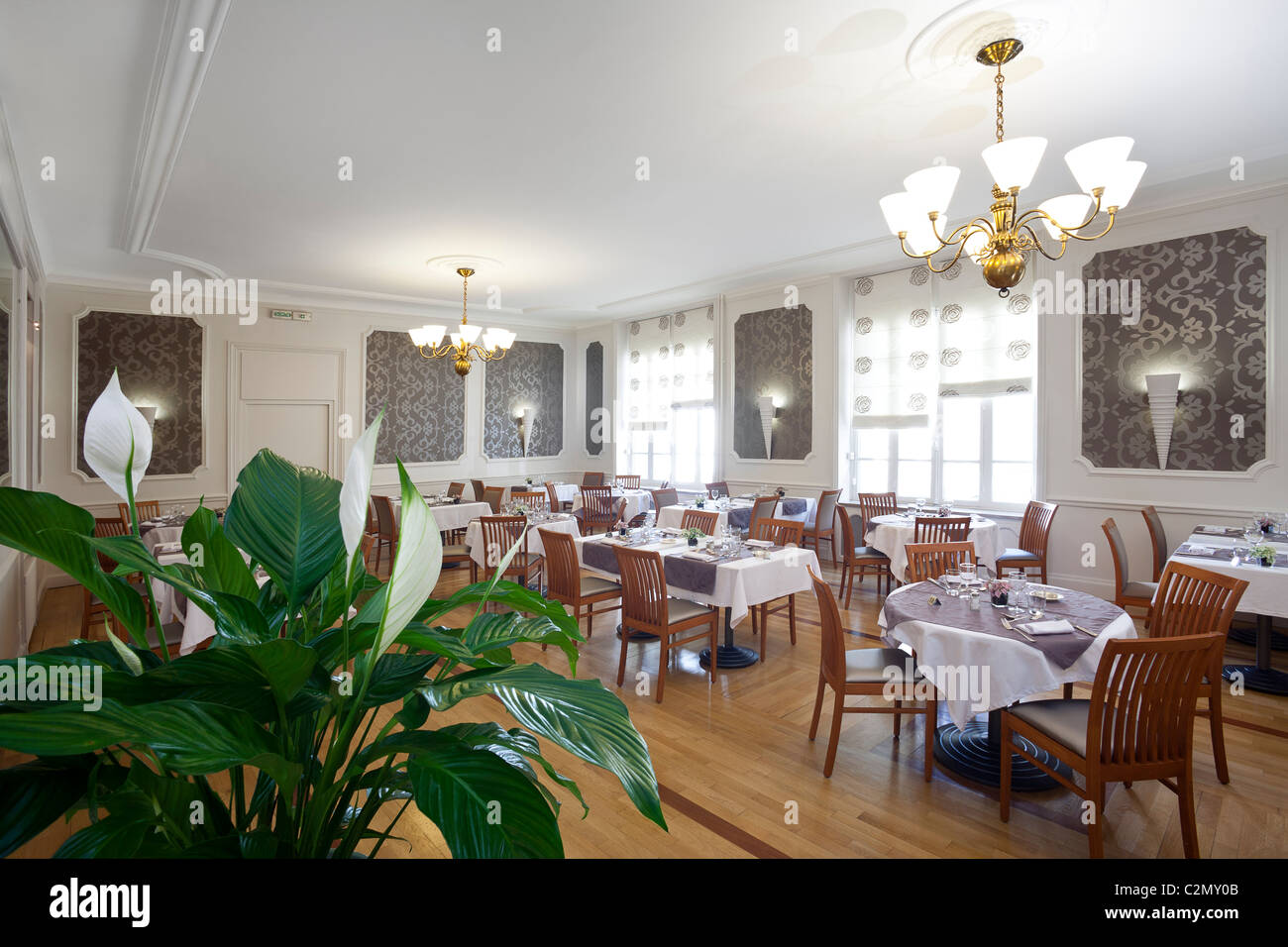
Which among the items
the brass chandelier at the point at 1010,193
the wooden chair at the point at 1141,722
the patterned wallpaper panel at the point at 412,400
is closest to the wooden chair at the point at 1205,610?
the wooden chair at the point at 1141,722

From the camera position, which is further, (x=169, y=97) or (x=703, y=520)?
(x=703, y=520)

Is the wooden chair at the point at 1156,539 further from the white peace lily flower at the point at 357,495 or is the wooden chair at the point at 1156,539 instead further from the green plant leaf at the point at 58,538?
the green plant leaf at the point at 58,538

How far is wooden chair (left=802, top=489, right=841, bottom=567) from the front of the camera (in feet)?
22.1

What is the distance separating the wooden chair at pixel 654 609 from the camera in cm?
372

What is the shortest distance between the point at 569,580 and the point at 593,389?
22.5 ft

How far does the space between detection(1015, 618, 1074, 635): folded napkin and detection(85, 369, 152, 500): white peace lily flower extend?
287cm

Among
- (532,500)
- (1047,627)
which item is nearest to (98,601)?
(532,500)

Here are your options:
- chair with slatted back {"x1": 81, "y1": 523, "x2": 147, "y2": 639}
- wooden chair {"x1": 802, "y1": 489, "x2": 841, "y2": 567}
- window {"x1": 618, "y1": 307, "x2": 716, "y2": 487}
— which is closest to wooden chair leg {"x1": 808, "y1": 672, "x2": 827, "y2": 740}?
wooden chair {"x1": 802, "y1": 489, "x2": 841, "y2": 567}

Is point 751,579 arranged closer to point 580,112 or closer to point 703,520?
point 703,520

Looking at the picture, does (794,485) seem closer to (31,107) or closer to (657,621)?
(657,621)

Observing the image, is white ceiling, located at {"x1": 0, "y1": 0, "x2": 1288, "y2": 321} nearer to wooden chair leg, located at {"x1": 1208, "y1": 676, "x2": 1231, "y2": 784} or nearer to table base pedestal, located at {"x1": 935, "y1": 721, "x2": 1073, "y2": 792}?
wooden chair leg, located at {"x1": 1208, "y1": 676, "x2": 1231, "y2": 784}

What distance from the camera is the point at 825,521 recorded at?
22.7 feet
